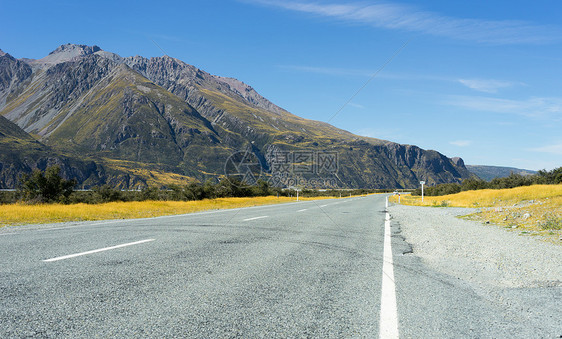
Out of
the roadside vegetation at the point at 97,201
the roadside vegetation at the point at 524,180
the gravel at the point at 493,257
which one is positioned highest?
the roadside vegetation at the point at 524,180

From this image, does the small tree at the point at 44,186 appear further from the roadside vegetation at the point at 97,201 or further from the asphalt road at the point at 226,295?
the asphalt road at the point at 226,295

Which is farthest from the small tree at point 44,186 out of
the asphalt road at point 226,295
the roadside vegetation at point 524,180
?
the roadside vegetation at point 524,180

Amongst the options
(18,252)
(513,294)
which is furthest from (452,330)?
(18,252)

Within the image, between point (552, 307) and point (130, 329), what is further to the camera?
point (552, 307)

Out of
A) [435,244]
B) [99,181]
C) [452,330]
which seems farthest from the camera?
[99,181]

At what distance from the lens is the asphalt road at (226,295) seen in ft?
9.59

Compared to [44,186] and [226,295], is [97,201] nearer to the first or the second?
[44,186]

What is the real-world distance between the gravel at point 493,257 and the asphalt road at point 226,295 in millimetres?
595

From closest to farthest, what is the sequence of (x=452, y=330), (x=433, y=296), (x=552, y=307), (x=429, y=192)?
(x=452, y=330) → (x=552, y=307) → (x=433, y=296) → (x=429, y=192)

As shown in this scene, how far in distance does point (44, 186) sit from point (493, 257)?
33.6 metres

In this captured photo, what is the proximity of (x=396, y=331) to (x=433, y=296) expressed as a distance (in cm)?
132

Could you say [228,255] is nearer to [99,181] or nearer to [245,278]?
[245,278]

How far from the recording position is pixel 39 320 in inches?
114

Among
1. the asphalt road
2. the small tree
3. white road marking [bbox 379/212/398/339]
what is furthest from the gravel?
the small tree
